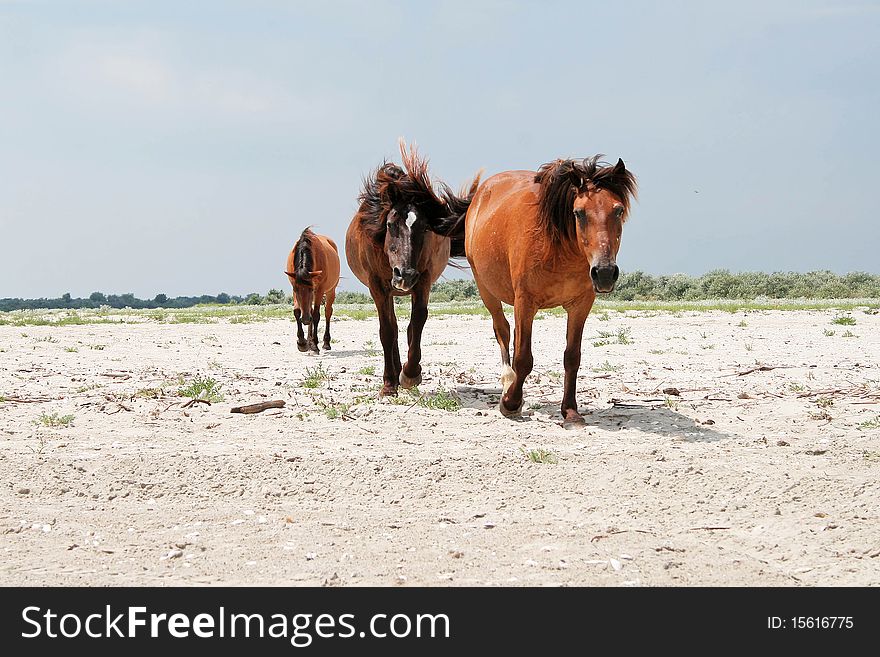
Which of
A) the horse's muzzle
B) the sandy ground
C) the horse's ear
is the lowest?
the sandy ground

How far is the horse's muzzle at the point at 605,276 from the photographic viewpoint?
5980 millimetres

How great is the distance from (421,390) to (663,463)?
3.68 metres

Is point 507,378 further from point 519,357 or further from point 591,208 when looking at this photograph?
point 591,208

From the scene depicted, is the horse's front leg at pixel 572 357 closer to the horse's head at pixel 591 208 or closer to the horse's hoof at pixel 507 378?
the horse's hoof at pixel 507 378

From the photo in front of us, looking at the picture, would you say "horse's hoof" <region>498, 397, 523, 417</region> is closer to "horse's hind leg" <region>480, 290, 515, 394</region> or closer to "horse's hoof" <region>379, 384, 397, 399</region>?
"horse's hind leg" <region>480, 290, 515, 394</region>

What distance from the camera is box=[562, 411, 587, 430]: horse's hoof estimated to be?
22.7 ft

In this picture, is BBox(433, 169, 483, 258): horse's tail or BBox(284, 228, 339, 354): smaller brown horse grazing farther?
BBox(284, 228, 339, 354): smaller brown horse grazing

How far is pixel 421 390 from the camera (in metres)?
8.95

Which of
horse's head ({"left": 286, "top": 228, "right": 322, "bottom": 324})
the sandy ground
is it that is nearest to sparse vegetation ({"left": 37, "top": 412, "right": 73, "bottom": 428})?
the sandy ground

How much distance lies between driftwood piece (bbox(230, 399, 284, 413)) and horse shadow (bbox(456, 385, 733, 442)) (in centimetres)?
176

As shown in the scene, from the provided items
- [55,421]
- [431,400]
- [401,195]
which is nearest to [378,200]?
[401,195]

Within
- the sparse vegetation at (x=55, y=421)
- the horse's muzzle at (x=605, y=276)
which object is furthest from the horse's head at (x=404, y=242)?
the sparse vegetation at (x=55, y=421)

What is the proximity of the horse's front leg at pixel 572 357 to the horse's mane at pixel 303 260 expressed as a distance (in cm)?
840
